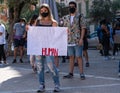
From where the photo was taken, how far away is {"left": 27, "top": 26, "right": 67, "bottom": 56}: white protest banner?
28.9 feet

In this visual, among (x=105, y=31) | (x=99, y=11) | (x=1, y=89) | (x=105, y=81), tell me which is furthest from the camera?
(x=99, y=11)

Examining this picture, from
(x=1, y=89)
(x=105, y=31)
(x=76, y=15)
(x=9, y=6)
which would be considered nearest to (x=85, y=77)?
(x=76, y=15)

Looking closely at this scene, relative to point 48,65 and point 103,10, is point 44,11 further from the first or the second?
point 103,10

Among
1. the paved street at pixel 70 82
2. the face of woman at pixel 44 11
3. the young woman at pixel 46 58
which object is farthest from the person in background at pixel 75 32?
the face of woman at pixel 44 11

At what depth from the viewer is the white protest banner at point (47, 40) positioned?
28.9 feet

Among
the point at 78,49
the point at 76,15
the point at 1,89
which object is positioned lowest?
the point at 1,89

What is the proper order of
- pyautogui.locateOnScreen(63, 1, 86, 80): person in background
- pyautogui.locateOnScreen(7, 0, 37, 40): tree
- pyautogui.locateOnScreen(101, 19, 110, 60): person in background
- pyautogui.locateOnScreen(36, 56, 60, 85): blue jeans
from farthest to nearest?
pyautogui.locateOnScreen(7, 0, 37, 40): tree, pyautogui.locateOnScreen(101, 19, 110, 60): person in background, pyautogui.locateOnScreen(63, 1, 86, 80): person in background, pyautogui.locateOnScreen(36, 56, 60, 85): blue jeans

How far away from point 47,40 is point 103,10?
102 feet

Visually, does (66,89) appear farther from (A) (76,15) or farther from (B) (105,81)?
(A) (76,15)

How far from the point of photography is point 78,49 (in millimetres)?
10500

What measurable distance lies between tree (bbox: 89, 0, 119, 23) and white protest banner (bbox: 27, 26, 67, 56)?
30.5 meters

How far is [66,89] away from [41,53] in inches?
43.1

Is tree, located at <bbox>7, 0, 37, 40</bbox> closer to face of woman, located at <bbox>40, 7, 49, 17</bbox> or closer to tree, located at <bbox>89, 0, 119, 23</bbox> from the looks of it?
face of woman, located at <bbox>40, 7, 49, 17</bbox>

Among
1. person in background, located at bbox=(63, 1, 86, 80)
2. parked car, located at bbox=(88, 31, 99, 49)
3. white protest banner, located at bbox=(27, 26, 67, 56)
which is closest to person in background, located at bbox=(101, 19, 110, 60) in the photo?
person in background, located at bbox=(63, 1, 86, 80)
